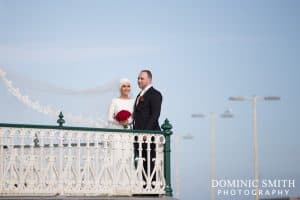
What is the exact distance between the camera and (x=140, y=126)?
19.4 m

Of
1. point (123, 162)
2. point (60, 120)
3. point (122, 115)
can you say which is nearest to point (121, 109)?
point (122, 115)

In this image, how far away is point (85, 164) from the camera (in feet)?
58.6

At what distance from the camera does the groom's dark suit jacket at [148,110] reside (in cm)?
1927

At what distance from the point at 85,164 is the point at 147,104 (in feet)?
6.99

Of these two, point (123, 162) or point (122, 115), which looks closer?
point (123, 162)

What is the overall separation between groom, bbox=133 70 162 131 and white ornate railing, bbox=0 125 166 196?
409 millimetres

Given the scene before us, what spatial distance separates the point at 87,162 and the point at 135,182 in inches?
48.0

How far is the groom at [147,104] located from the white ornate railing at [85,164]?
41cm

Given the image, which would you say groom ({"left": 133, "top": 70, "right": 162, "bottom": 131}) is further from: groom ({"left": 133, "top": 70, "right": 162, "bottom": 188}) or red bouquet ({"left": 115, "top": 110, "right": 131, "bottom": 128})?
red bouquet ({"left": 115, "top": 110, "right": 131, "bottom": 128})

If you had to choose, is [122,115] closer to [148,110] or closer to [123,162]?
[148,110]

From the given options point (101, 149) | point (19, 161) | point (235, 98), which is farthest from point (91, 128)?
Result: point (235, 98)

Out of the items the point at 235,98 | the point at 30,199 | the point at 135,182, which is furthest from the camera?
the point at 235,98

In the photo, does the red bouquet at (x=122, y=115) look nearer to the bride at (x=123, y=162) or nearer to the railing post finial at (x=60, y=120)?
the bride at (x=123, y=162)

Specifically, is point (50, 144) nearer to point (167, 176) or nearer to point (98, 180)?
point (98, 180)
